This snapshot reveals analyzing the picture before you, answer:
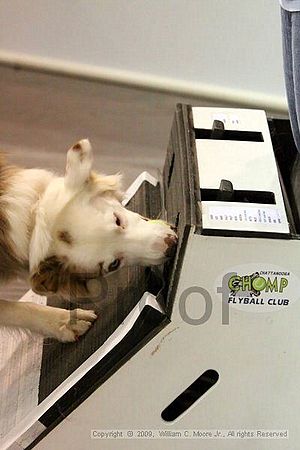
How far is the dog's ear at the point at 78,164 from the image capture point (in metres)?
1.00

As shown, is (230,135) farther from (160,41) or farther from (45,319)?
(160,41)

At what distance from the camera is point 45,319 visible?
1.19 metres

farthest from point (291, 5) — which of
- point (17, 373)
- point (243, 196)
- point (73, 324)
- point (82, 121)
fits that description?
point (82, 121)

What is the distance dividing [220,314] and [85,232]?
0.25 metres

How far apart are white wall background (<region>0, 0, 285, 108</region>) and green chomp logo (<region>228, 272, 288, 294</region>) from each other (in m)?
1.16

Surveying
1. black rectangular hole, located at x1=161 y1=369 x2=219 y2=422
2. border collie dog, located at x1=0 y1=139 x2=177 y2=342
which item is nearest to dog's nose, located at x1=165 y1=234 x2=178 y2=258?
border collie dog, located at x1=0 y1=139 x2=177 y2=342

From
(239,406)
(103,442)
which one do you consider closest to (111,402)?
(103,442)

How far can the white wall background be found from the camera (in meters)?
1.91

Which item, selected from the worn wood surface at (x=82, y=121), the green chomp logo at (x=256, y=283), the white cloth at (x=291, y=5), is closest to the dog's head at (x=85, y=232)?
the green chomp logo at (x=256, y=283)

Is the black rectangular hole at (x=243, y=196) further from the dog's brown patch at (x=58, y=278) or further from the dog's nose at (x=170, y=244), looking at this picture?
the dog's brown patch at (x=58, y=278)

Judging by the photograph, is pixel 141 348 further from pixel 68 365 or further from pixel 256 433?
pixel 256 433

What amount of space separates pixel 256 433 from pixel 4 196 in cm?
58

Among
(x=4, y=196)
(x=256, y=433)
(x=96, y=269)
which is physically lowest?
(x=256, y=433)

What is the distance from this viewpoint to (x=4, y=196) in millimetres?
1063
